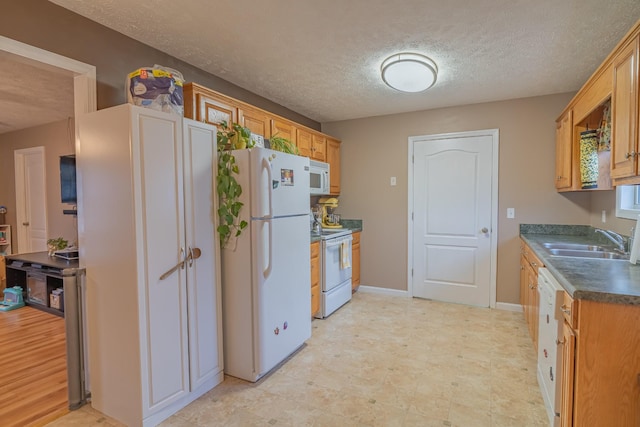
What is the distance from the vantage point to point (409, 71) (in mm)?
2572

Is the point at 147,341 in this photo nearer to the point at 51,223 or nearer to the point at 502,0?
the point at 502,0

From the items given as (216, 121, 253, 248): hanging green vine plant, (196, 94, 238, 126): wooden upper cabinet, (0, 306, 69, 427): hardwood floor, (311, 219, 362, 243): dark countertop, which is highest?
(196, 94, 238, 126): wooden upper cabinet

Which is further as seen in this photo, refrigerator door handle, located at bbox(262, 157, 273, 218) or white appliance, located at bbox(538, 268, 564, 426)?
refrigerator door handle, located at bbox(262, 157, 273, 218)

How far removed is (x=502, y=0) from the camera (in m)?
1.83

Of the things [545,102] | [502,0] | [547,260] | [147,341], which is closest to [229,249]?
[147,341]

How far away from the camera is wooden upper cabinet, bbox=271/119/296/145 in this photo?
3.27 meters

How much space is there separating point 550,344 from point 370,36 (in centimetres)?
222

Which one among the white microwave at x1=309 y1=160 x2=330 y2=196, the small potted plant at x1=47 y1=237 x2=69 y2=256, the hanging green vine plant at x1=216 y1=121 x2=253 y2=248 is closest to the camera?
the hanging green vine plant at x1=216 y1=121 x2=253 y2=248

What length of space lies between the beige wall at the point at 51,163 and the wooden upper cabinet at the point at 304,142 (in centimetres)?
306

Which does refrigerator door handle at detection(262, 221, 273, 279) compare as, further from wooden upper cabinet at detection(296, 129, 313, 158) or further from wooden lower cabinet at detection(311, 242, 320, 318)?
wooden upper cabinet at detection(296, 129, 313, 158)

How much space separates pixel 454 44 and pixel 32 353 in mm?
4268

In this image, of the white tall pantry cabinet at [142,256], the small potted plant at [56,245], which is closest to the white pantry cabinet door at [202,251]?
the white tall pantry cabinet at [142,256]

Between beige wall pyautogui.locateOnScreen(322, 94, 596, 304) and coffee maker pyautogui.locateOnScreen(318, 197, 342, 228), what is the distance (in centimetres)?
19

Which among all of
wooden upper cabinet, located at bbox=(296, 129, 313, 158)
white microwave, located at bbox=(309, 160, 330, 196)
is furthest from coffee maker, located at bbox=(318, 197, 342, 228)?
wooden upper cabinet, located at bbox=(296, 129, 313, 158)
